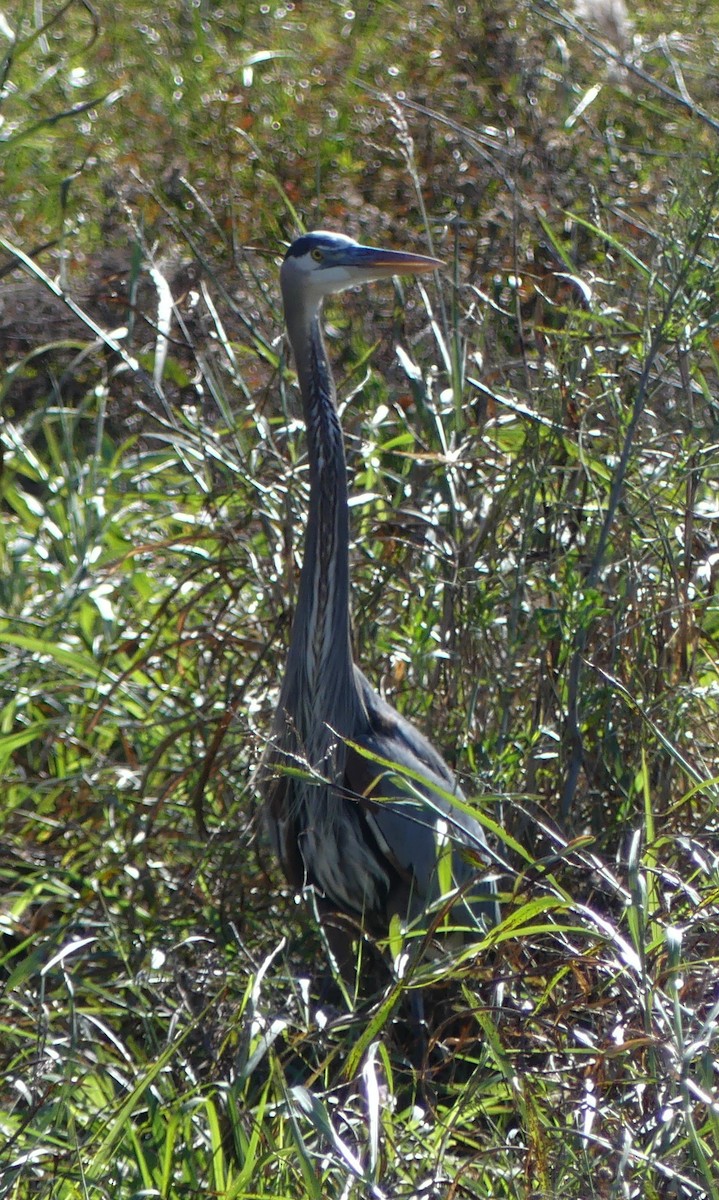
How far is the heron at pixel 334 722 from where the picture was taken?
99.2 inches

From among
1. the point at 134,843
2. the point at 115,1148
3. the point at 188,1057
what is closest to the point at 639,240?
Answer: the point at 134,843

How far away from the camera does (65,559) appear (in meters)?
3.31

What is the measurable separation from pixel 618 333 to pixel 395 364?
111 centimetres

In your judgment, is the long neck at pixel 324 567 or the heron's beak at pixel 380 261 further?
the heron's beak at pixel 380 261

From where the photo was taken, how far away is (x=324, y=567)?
8.27 feet

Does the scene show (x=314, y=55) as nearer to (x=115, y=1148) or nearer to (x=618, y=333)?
(x=618, y=333)

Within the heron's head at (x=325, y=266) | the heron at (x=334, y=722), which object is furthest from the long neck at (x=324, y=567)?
the heron's head at (x=325, y=266)

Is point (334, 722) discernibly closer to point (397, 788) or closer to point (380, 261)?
point (397, 788)

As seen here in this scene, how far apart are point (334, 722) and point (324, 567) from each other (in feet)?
0.95

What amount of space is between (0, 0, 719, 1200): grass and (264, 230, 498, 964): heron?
0.35 feet

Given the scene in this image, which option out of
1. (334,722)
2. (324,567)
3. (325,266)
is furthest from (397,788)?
(325,266)

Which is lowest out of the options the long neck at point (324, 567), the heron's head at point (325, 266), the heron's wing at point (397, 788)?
the heron's wing at point (397, 788)

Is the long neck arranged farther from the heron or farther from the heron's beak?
the heron's beak

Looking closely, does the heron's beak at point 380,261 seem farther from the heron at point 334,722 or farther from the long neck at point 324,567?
the long neck at point 324,567
